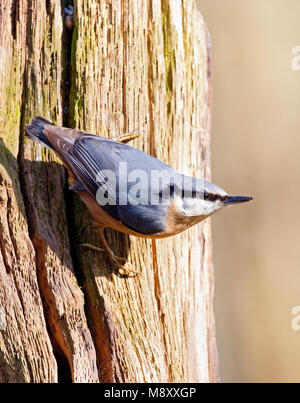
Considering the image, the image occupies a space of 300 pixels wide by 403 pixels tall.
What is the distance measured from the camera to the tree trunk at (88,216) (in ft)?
7.83

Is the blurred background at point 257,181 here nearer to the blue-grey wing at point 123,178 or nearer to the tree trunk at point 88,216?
the tree trunk at point 88,216

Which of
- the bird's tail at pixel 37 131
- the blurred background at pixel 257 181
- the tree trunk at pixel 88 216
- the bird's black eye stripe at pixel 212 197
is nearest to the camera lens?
the tree trunk at pixel 88 216

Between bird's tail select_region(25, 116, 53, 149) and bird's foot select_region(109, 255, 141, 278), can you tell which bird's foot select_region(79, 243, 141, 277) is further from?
bird's tail select_region(25, 116, 53, 149)

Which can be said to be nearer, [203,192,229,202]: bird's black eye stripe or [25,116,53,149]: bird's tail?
[25,116,53,149]: bird's tail

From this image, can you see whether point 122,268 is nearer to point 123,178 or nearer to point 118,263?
point 118,263

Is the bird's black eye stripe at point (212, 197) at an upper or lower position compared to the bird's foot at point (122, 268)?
upper

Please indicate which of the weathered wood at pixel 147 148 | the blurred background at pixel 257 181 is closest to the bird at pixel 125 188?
the weathered wood at pixel 147 148

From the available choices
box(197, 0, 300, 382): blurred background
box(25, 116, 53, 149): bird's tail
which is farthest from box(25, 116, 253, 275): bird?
box(197, 0, 300, 382): blurred background

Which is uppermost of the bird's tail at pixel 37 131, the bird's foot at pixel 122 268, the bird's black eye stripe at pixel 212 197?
the bird's tail at pixel 37 131

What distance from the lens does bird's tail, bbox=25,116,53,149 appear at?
8.25 feet

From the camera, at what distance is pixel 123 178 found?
102 inches

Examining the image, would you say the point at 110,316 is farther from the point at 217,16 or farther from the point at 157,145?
the point at 217,16
